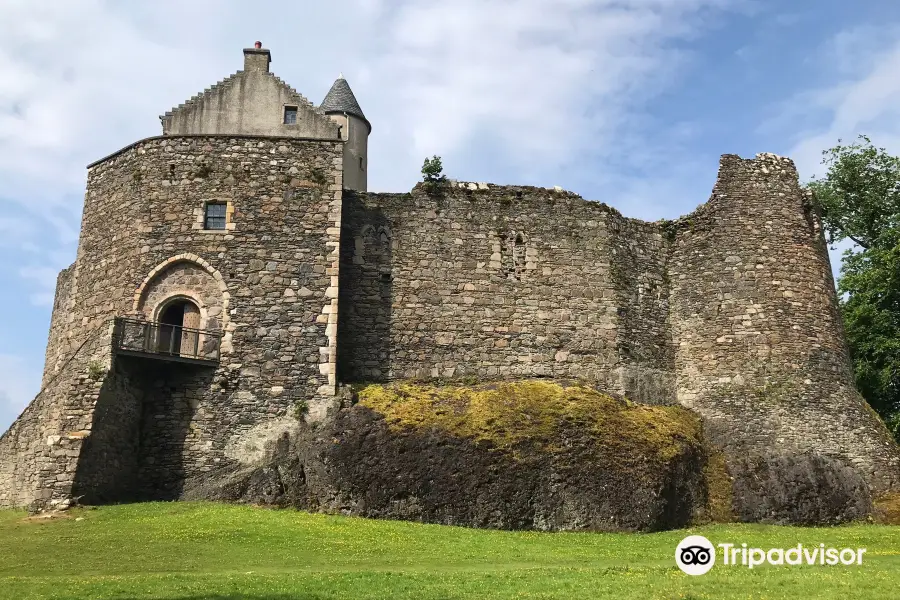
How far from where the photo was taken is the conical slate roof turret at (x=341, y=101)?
124ft

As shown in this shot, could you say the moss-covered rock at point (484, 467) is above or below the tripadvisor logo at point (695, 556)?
above

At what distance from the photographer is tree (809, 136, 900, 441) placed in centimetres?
3080

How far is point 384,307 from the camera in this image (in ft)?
81.2

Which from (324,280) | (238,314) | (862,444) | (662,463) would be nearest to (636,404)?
(662,463)

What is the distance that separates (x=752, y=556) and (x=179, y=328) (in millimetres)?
14482

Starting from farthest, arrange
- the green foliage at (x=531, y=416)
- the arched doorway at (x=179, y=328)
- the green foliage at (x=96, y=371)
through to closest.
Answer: the arched doorway at (x=179, y=328) < the green foliage at (x=531, y=416) < the green foliage at (x=96, y=371)

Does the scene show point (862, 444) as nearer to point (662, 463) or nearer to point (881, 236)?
point (662, 463)

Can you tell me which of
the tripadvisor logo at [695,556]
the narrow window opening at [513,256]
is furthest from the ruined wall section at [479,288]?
the tripadvisor logo at [695,556]

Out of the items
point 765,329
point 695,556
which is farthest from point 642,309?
point 695,556

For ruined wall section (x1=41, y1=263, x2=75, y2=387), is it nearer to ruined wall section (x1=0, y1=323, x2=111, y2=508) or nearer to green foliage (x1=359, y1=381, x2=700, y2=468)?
ruined wall section (x1=0, y1=323, x2=111, y2=508)

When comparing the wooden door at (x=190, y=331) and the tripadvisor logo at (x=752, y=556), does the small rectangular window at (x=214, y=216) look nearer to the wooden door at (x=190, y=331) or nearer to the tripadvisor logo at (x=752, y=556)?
the wooden door at (x=190, y=331)

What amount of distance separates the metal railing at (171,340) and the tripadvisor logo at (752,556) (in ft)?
40.4

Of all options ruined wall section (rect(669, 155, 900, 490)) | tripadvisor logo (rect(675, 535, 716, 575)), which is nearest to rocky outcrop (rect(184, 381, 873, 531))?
ruined wall section (rect(669, 155, 900, 490))

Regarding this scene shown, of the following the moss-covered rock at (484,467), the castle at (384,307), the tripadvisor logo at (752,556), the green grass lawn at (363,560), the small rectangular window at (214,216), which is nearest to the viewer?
the green grass lawn at (363,560)
